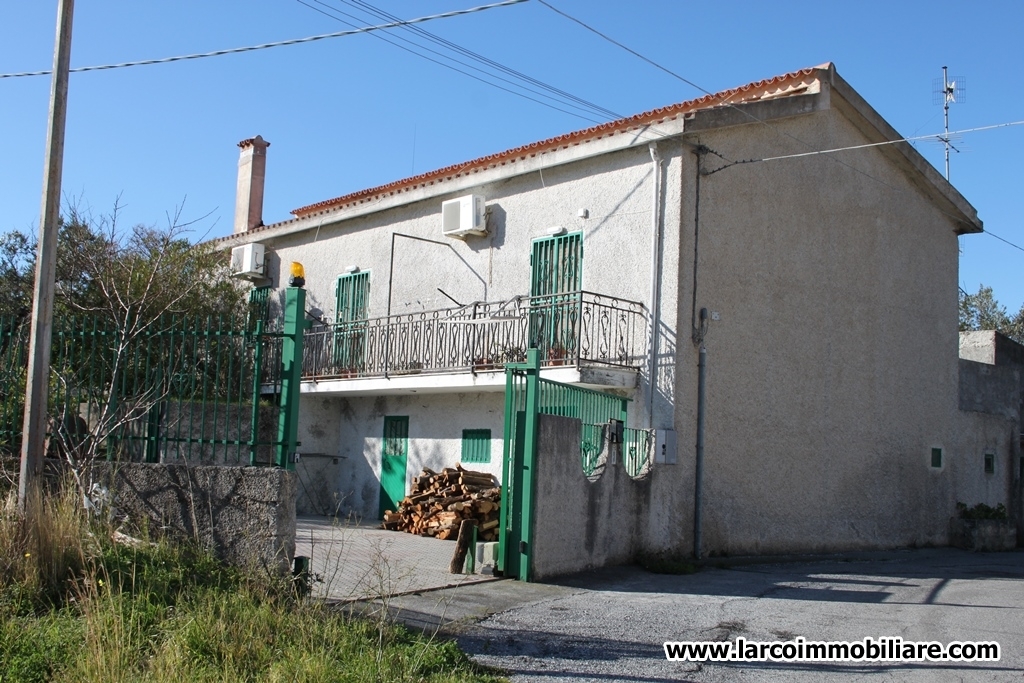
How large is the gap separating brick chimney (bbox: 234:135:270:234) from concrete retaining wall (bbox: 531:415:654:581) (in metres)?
12.5

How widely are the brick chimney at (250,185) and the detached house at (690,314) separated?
2286 mm

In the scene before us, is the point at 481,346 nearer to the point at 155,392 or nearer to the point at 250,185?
the point at 155,392

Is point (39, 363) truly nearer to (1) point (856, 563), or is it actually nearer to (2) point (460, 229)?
(2) point (460, 229)

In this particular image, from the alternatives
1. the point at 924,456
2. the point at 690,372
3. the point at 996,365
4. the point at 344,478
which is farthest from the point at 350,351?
the point at 996,365

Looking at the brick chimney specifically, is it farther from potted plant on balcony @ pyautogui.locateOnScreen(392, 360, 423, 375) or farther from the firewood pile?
the firewood pile

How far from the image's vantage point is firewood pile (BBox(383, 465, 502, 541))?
12.2 m

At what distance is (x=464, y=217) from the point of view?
15.1 meters

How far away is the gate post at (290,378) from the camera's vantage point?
300 inches

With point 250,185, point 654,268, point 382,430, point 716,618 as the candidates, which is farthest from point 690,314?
→ point 250,185

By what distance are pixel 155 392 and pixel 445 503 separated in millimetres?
5861

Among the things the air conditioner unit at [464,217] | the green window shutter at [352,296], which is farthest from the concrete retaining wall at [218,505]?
the green window shutter at [352,296]

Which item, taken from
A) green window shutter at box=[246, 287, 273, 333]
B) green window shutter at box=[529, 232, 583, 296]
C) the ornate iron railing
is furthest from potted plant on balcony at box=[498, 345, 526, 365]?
green window shutter at box=[246, 287, 273, 333]

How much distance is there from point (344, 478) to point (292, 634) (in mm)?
11347

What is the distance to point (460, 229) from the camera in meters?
15.1
